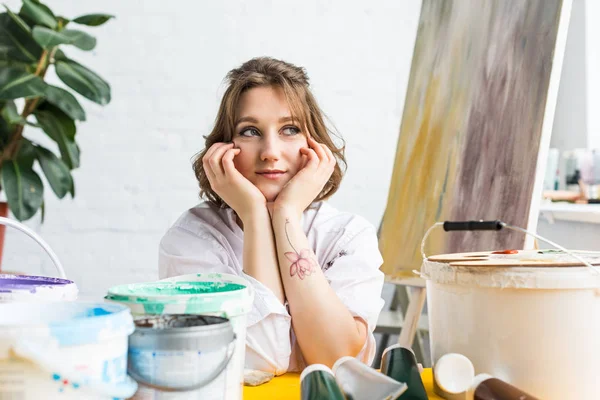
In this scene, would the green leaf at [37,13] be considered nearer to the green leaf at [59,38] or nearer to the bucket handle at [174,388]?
the green leaf at [59,38]

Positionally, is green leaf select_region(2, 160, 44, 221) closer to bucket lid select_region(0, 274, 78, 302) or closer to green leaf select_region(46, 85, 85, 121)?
green leaf select_region(46, 85, 85, 121)

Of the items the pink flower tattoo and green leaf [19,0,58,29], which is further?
green leaf [19,0,58,29]

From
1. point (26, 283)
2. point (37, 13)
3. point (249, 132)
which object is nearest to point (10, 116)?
point (37, 13)

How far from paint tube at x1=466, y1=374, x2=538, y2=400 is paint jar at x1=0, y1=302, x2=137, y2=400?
340 mm

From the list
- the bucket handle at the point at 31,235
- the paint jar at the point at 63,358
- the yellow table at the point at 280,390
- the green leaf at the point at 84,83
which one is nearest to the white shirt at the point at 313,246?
the yellow table at the point at 280,390

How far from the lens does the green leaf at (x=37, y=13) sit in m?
1.97

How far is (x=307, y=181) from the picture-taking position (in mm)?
1193

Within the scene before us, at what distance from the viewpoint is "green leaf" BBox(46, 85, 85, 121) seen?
2004 mm

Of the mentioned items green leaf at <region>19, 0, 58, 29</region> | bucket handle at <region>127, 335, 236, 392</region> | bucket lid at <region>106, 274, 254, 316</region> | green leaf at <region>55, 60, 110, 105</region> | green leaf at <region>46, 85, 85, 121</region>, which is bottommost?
bucket handle at <region>127, 335, 236, 392</region>

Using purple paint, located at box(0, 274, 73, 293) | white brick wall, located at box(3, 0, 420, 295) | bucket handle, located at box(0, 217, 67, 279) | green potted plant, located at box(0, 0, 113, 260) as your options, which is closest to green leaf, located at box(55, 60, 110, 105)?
green potted plant, located at box(0, 0, 113, 260)

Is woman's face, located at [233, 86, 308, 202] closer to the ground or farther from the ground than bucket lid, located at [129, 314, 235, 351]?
farther from the ground

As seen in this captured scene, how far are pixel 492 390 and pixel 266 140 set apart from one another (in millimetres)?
719

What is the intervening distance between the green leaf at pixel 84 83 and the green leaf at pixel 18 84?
3.1 inches

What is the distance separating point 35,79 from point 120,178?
0.60 meters
